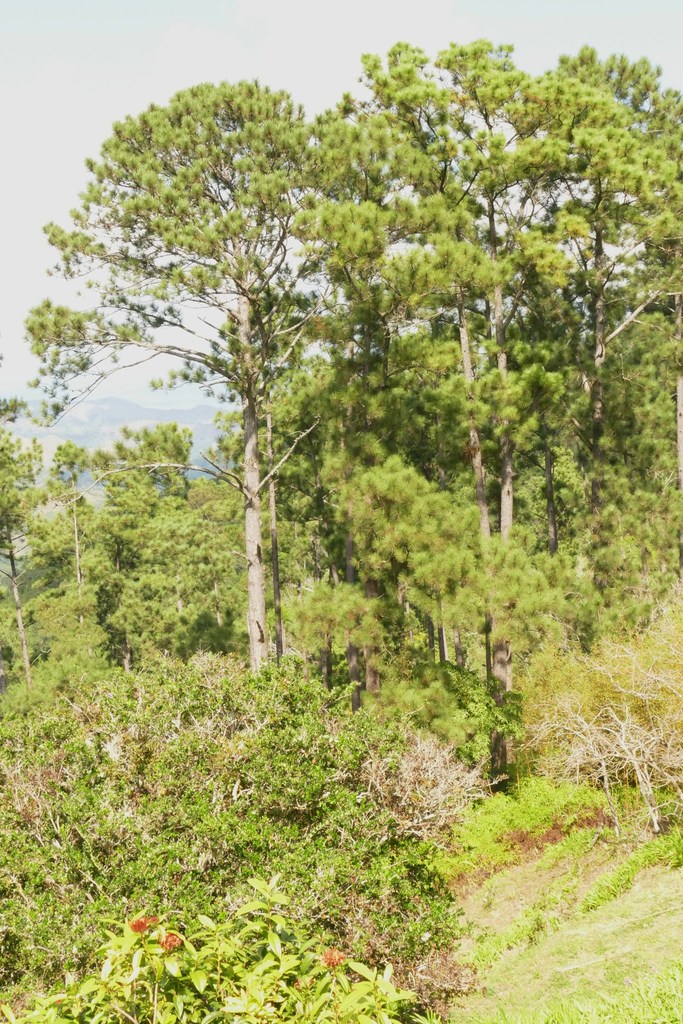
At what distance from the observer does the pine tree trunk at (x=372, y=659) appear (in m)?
13.6

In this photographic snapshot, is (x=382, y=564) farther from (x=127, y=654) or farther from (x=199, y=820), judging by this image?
(x=127, y=654)

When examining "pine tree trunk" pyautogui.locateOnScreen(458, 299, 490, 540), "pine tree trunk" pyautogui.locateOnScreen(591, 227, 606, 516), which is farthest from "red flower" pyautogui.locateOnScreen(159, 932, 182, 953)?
"pine tree trunk" pyautogui.locateOnScreen(591, 227, 606, 516)

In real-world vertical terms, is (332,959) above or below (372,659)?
above

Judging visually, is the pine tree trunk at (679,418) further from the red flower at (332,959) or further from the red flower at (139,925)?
the red flower at (139,925)

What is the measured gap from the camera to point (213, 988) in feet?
11.4

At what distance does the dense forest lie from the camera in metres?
5.91

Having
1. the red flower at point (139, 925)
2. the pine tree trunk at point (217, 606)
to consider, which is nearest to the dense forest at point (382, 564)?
the red flower at point (139, 925)

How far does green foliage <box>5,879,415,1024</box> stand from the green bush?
6.59ft

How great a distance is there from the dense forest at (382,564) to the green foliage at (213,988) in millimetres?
27

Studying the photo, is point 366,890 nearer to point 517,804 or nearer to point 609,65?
point 517,804

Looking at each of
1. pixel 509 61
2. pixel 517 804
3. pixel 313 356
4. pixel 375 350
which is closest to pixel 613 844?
pixel 517 804

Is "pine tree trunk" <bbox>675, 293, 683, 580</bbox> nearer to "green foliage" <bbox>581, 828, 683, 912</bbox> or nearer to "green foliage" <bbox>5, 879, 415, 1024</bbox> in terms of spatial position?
"green foliage" <bbox>581, 828, 683, 912</bbox>

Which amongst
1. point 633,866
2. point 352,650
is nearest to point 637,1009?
point 633,866

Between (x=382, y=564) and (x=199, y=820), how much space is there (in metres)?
7.31
